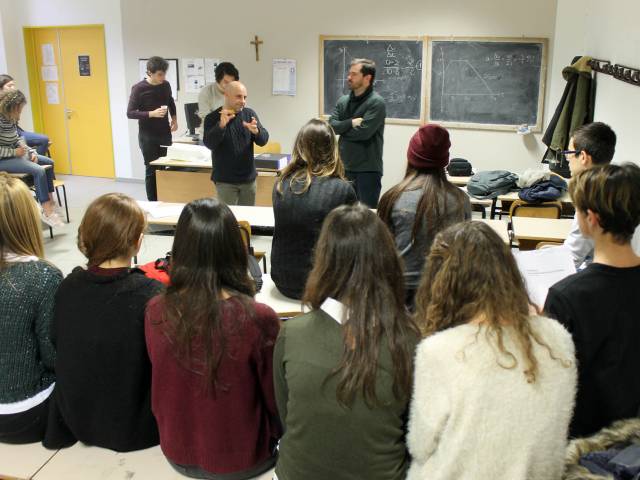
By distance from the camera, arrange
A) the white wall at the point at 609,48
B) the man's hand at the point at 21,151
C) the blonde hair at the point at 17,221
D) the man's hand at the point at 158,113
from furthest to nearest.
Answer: the man's hand at the point at 158,113
the man's hand at the point at 21,151
the white wall at the point at 609,48
the blonde hair at the point at 17,221

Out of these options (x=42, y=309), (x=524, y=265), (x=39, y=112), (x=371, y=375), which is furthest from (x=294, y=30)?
(x=371, y=375)

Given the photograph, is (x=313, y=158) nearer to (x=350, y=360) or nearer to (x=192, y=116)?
(x=350, y=360)

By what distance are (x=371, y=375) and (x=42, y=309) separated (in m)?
1.09

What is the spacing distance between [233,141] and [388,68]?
2915mm

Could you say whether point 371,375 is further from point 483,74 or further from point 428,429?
point 483,74

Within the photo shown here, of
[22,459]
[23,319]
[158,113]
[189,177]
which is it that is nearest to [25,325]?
[23,319]

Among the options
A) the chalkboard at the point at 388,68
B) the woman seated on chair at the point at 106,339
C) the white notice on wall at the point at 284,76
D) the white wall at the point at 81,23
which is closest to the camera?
the woman seated on chair at the point at 106,339

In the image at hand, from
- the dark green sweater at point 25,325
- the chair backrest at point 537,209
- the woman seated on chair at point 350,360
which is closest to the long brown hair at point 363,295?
the woman seated on chair at point 350,360

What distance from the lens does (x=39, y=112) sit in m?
8.59

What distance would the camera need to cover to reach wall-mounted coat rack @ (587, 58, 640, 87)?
10.7 feet

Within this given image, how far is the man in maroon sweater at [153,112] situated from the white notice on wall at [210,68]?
4.19ft

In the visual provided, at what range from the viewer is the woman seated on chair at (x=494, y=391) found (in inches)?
52.1

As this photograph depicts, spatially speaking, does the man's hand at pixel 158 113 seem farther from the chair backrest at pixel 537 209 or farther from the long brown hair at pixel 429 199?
the long brown hair at pixel 429 199

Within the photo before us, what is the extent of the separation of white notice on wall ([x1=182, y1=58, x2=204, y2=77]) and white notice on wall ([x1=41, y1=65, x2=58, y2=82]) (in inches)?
87.3
